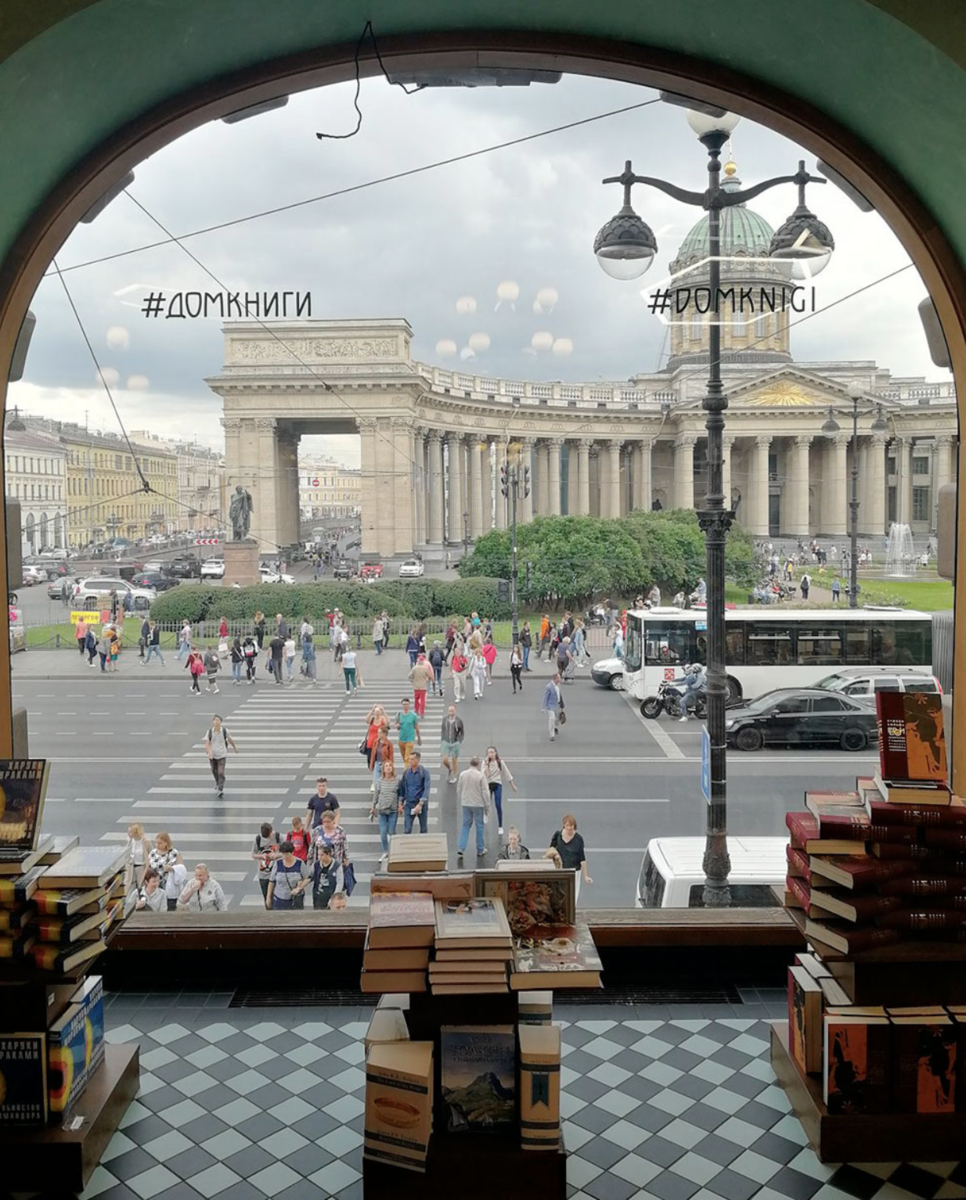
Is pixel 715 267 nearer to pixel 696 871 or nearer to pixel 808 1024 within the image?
pixel 696 871

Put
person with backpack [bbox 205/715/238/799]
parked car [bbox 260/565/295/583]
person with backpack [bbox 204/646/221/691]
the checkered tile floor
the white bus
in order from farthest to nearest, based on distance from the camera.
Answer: parked car [bbox 260/565/295/583]
the white bus
person with backpack [bbox 204/646/221/691]
person with backpack [bbox 205/715/238/799]
the checkered tile floor

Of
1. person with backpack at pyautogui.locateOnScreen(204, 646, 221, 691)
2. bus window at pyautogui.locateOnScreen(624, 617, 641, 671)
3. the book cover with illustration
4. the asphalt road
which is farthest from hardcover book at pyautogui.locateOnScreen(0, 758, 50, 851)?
bus window at pyautogui.locateOnScreen(624, 617, 641, 671)

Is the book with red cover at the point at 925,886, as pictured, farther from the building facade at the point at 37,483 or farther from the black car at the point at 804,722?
the black car at the point at 804,722

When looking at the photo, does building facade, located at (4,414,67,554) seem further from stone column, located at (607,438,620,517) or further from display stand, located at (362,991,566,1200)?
stone column, located at (607,438,620,517)

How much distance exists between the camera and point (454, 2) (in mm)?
2811

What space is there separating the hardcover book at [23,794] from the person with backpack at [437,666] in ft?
15.4

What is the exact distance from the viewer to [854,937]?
2.43m

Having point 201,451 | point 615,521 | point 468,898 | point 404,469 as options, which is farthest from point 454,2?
point 404,469

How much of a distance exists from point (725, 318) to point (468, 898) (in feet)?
11.4

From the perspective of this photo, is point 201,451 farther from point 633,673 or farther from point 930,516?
point 930,516

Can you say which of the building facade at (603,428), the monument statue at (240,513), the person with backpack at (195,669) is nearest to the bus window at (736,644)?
the building facade at (603,428)

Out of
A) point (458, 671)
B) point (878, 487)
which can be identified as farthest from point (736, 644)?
point (458, 671)

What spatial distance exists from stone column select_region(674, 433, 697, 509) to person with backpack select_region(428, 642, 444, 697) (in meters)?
9.25

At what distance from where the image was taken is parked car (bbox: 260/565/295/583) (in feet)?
33.1
